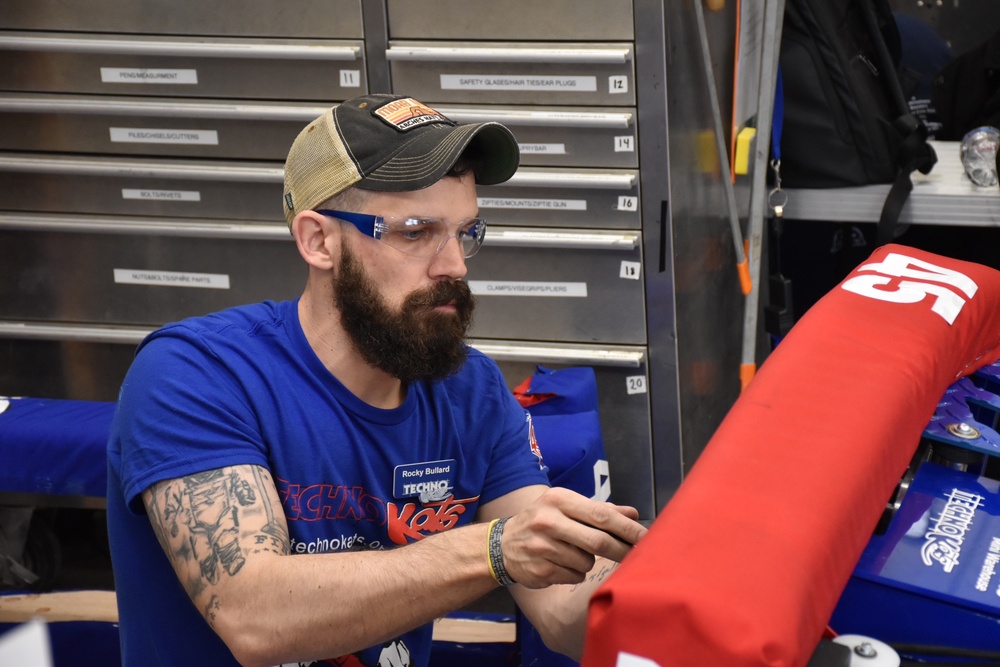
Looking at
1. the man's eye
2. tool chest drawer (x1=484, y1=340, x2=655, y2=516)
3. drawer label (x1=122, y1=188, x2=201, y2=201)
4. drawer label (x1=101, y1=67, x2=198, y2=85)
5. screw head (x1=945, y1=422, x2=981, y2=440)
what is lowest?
tool chest drawer (x1=484, y1=340, x2=655, y2=516)

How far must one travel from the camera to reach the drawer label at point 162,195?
2480 mm

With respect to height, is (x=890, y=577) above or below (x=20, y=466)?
above

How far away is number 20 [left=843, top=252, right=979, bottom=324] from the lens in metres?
0.99

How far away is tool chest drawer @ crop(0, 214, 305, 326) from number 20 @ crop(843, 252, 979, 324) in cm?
160

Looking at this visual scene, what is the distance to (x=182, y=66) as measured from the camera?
239 cm

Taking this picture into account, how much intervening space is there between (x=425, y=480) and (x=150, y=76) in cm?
154

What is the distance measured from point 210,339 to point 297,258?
136cm

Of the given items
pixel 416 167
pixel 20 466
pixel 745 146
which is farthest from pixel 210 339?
pixel 745 146

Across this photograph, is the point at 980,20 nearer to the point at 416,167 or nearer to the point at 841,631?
the point at 416,167

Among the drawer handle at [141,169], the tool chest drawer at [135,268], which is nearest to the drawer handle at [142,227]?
the tool chest drawer at [135,268]

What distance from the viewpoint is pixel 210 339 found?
1.13 metres

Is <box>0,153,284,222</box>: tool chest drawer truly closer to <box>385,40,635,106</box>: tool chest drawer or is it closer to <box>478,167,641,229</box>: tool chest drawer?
<box>385,40,635,106</box>: tool chest drawer

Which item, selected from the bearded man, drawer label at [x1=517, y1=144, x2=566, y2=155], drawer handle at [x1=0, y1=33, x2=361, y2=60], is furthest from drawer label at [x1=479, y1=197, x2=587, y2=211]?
the bearded man

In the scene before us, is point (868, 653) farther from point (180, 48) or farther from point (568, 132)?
point (180, 48)
